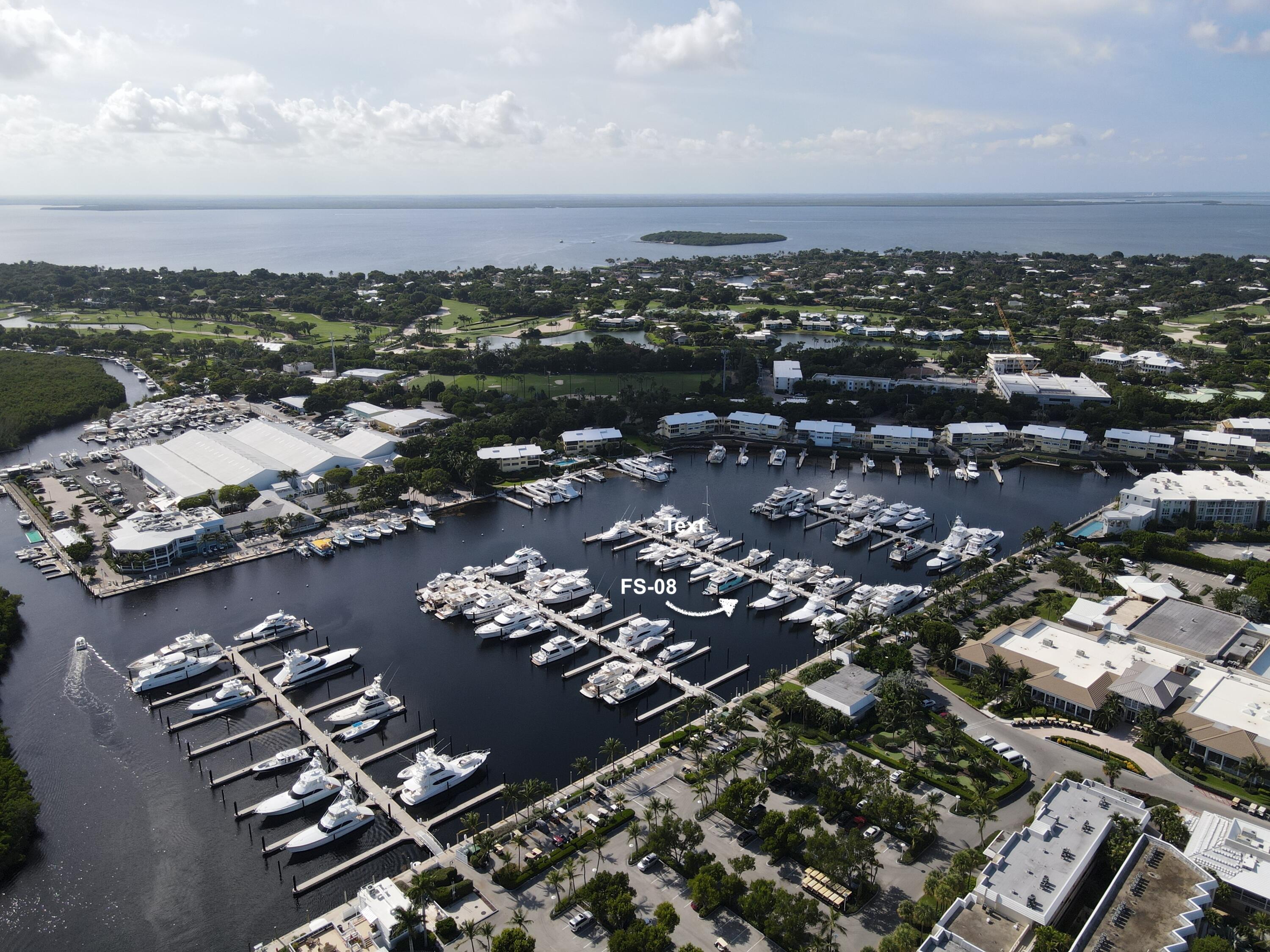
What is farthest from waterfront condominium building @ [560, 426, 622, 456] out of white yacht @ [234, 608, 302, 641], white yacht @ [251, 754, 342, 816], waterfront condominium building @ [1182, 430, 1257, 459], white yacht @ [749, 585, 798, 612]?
waterfront condominium building @ [1182, 430, 1257, 459]

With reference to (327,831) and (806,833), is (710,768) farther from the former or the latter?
(327,831)

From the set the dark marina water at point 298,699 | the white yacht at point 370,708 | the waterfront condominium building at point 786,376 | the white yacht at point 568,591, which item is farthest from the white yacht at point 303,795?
the waterfront condominium building at point 786,376

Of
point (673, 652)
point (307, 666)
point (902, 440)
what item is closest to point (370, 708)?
point (307, 666)

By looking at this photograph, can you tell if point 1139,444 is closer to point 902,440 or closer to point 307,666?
point 902,440

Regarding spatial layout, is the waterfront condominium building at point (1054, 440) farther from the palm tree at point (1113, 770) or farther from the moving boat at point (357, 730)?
the moving boat at point (357, 730)

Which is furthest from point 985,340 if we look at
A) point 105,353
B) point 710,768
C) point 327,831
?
point 105,353
